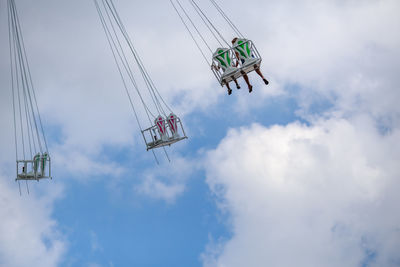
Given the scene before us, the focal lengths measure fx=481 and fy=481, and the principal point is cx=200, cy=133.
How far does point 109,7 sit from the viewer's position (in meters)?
25.4

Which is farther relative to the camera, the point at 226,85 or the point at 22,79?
the point at 22,79

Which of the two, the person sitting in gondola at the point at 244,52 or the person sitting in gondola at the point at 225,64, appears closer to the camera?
the person sitting in gondola at the point at 244,52

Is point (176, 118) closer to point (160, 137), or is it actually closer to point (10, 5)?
point (160, 137)

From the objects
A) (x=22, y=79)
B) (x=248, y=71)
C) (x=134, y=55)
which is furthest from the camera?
(x=22, y=79)

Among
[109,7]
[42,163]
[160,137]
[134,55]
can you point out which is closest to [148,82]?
[134,55]

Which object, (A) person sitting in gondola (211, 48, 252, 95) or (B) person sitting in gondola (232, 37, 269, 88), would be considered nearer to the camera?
→ (B) person sitting in gondola (232, 37, 269, 88)

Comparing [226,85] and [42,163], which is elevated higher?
[42,163]

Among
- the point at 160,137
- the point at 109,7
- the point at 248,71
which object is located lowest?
the point at 248,71

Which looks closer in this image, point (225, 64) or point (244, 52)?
point (244, 52)

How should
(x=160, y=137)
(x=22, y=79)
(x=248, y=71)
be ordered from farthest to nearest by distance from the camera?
(x=22, y=79) < (x=160, y=137) < (x=248, y=71)

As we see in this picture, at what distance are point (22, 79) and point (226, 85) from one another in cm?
1292

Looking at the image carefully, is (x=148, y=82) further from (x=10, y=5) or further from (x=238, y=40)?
(x=10, y=5)

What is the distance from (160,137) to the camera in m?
25.3

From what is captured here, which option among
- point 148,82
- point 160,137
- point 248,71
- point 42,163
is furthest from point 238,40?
point 42,163
